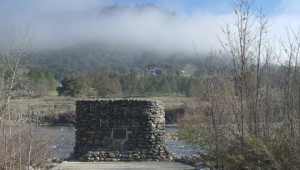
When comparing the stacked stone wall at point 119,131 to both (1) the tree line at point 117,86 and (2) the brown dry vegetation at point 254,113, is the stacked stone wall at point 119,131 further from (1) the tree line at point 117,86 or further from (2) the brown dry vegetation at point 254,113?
(1) the tree line at point 117,86

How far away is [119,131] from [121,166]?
2342 millimetres

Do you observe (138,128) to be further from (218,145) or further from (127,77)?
(127,77)

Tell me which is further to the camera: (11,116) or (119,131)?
(119,131)

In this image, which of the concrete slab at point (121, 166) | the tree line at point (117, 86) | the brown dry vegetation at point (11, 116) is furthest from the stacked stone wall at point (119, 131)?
the tree line at point (117, 86)

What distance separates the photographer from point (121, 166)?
1630cm

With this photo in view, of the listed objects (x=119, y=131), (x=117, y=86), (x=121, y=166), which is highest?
(x=117, y=86)

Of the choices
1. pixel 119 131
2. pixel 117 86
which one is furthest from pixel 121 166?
pixel 117 86

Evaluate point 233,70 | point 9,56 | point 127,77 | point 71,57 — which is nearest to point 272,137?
point 233,70

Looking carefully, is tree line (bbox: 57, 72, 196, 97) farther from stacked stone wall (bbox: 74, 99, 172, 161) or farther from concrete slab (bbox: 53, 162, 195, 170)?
concrete slab (bbox: 53, 162, 195, 170)

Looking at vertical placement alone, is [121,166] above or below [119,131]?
below

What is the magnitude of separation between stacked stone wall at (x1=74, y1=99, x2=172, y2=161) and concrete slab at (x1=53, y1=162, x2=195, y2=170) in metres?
1.01

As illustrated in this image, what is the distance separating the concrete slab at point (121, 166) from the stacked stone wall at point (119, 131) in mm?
1007

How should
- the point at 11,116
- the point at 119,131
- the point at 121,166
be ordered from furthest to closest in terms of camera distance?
the point at 119,131 → the point at 121,166 → the point at 11,116

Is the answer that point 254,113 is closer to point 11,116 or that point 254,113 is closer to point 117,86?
point 11,116
